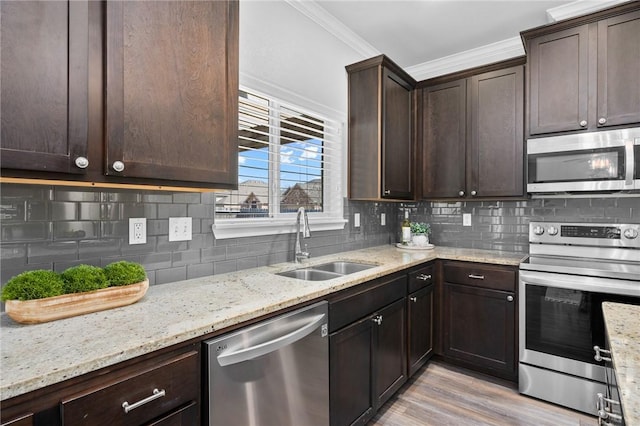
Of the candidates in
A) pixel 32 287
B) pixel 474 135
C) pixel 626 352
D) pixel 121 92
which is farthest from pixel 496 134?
pixel 32 287

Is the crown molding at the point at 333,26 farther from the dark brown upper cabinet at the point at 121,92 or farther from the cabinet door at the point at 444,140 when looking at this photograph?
the dark brown upper cabinet at the point at 121,92

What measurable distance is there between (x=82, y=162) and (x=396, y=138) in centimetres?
244

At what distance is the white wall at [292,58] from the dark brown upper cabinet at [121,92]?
557mm

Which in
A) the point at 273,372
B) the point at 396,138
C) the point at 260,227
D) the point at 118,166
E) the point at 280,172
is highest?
the point at 396,138

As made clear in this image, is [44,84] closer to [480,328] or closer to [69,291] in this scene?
[69,291]

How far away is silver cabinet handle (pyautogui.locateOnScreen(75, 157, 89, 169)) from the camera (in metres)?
1.08

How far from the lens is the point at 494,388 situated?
251cm

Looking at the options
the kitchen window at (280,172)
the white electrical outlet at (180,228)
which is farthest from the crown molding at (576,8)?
the white electrical outlet at (180,228)

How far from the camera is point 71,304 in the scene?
3.75 feet

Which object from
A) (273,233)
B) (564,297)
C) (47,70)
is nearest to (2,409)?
(47,70)

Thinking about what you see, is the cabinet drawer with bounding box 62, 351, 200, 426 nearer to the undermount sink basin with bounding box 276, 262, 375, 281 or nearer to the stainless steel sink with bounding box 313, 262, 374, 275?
the undermount sink basin with bounding box 276, 262, 375, 281

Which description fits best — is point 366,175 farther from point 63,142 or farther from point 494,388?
point 63,142

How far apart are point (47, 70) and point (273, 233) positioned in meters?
1.47

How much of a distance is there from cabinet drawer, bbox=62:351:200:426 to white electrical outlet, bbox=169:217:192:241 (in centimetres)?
79
